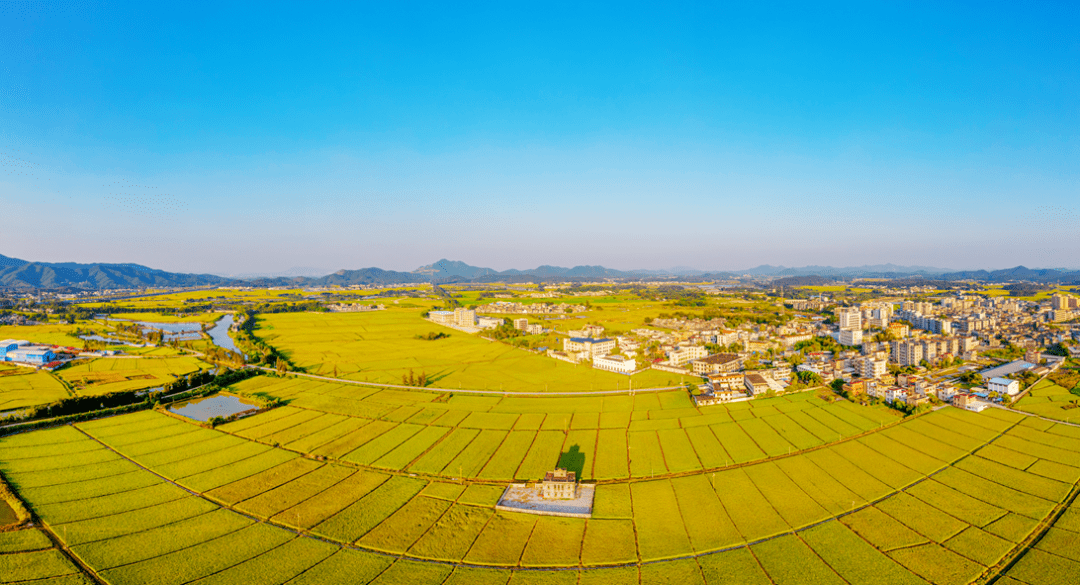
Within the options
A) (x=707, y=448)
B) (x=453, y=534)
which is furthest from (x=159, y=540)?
(x=707, y=448)

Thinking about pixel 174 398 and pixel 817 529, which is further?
pixel 174 398

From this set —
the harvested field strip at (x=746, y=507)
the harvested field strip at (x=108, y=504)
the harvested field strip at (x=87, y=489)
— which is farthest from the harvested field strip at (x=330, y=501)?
the harvested field strip at (x=746, y=507)

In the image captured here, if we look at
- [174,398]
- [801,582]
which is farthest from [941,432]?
[174,398]

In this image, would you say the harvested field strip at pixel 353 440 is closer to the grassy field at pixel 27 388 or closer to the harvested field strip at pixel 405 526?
the harvested field strip at pixel 405 526

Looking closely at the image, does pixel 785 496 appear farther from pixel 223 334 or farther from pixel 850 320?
pixel 223 334

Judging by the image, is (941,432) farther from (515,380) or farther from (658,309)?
(658,309)

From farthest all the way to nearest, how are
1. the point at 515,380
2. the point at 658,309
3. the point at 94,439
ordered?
the point at 658,309
the point at 515,380
the point at 94,439
